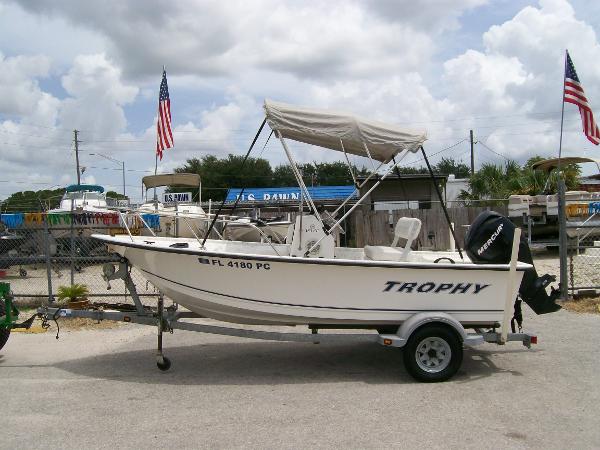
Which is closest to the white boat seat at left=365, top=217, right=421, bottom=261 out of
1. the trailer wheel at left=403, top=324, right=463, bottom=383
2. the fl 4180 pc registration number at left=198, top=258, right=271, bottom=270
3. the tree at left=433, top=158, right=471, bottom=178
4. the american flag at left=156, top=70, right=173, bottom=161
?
the trailer wheel at left=403, top=324, right=463, bottom=383

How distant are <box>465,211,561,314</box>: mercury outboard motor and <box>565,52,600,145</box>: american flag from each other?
20.0 feet

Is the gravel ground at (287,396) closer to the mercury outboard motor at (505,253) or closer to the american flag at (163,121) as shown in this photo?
the mercury outboard motor at (505,253)

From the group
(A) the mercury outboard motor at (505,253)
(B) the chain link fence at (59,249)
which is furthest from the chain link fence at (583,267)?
(B) the chain link fence at (59,249)

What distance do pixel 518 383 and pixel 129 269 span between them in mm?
4394

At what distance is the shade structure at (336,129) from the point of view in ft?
19.7

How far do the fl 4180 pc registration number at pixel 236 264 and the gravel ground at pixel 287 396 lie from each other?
1.24 m

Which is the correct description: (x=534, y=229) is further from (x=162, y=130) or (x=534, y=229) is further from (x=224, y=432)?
(x=224, y=432)

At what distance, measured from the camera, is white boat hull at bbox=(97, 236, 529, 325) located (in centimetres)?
566

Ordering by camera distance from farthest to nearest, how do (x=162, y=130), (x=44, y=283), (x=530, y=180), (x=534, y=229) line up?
(x=530, y=180)
(x=534, y=229)
(x=162, y=130)
(x=44, y=283)

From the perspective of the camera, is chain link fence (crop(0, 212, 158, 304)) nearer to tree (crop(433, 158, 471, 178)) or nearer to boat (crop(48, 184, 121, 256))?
boat (crop(48, 184, 121, 256))

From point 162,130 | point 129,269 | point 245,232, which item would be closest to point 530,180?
point 162,130

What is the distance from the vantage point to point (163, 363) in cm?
619

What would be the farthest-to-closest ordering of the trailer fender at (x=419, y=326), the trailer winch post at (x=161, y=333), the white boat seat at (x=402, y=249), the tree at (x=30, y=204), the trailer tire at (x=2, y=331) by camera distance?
the tree at (x=30, y=204)
the trailer tire at (x=2, y=331)
the white boat seat at (x=402, y=249)
the trailer winch post at (x=161, y=333)
the trailer fender at (x=419, y=326)

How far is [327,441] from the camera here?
169 inches
